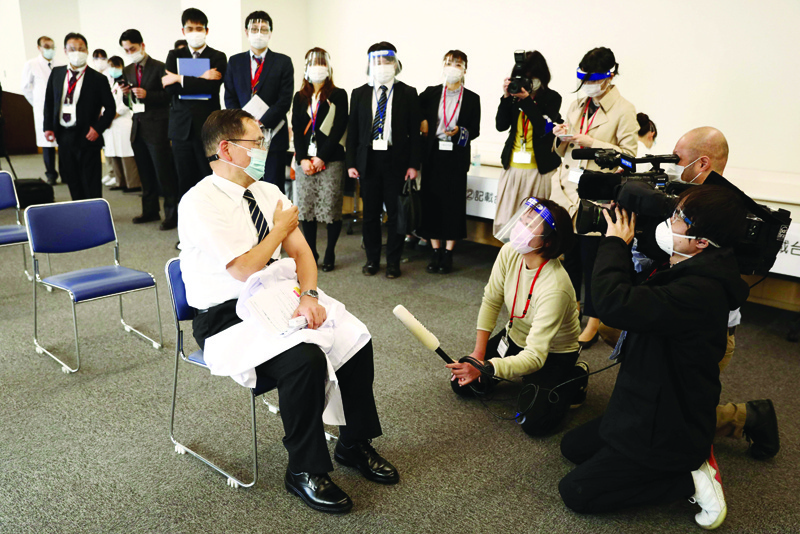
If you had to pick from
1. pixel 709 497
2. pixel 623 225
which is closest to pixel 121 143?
pixel 623 225

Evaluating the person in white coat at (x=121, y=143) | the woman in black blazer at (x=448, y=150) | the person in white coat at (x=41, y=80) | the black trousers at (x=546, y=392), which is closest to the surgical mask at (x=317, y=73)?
the woman in black blazer at (x=448, y=150)

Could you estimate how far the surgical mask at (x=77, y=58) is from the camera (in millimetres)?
5039

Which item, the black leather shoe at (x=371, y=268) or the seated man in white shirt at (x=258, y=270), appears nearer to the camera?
the seated man in white shirt at (x=258, y=270)

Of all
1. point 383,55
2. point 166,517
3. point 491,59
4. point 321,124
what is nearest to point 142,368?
point 166,517

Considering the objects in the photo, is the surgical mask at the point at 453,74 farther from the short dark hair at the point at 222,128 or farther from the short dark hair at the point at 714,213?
the short dark hair at the point at 714,213

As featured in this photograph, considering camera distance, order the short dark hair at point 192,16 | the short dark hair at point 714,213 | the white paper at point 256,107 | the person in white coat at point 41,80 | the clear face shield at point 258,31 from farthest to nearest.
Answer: the person in white coat at point 41,80 → the short dark hair at point 192,16 → the white paper at point 256,107 → the clear face shield at point 258,31 → the short dark hair at point 714,213

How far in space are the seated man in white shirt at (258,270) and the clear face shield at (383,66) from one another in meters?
2.11

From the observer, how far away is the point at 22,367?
277 cm

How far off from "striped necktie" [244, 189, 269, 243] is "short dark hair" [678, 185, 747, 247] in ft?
4.26

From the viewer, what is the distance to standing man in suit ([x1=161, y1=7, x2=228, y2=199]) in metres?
4.63

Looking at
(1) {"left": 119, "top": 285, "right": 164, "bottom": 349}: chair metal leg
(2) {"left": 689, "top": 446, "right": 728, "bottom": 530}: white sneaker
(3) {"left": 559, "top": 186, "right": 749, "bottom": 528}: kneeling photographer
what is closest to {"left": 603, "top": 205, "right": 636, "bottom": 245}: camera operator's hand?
(3) {"left": 559, "top": 186, "right": 749, "bottom": 528}: kneeling photographer

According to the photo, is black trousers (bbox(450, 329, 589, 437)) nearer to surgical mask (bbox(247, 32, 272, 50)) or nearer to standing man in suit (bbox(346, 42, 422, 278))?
standing man in suit (bbox(346, 42, 422, 278))

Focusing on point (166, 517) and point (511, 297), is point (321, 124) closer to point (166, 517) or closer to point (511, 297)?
point (511, 297)

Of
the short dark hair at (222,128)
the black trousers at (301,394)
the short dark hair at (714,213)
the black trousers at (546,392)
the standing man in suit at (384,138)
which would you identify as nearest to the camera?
the short dark hair at (714,213)
